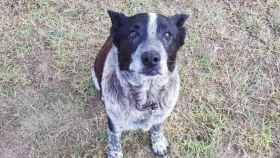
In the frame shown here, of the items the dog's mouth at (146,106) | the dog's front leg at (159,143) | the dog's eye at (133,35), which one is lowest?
the dog's front leg at (159,143)

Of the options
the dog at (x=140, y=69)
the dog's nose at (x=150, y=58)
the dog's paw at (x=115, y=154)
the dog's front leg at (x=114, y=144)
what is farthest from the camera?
the dog's paw at (x=115, y=154)

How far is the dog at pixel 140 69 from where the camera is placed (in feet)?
11.3

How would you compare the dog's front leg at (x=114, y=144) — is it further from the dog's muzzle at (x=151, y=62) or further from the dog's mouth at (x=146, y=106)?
the dog's muzzle at (x=151, y=62)

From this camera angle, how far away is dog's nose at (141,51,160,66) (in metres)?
3.32

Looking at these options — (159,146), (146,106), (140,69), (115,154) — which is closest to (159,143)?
(159,146)

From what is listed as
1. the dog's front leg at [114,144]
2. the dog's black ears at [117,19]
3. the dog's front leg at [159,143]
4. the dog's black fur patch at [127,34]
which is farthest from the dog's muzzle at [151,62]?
the dog's front leg at [159,143]

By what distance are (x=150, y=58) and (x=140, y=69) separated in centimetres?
14

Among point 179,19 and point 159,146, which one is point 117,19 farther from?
point 159,146

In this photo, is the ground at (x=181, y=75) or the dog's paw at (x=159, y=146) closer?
the dog's paw at (x=159, y=146)

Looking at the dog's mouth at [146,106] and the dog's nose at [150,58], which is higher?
the dog's nose at [150,58]

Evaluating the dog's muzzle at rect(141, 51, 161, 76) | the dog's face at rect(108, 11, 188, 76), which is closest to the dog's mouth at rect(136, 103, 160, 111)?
the dog's face at rect(108, 11, 188, 76)

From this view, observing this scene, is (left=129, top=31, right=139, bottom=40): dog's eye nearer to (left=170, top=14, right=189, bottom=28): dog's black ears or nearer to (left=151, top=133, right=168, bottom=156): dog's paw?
(left=170, top=14, right=189, bottom=28): dog's black ears

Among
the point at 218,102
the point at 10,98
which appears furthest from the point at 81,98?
the point at 218,102

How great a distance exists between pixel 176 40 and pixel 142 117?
27.7 inches
